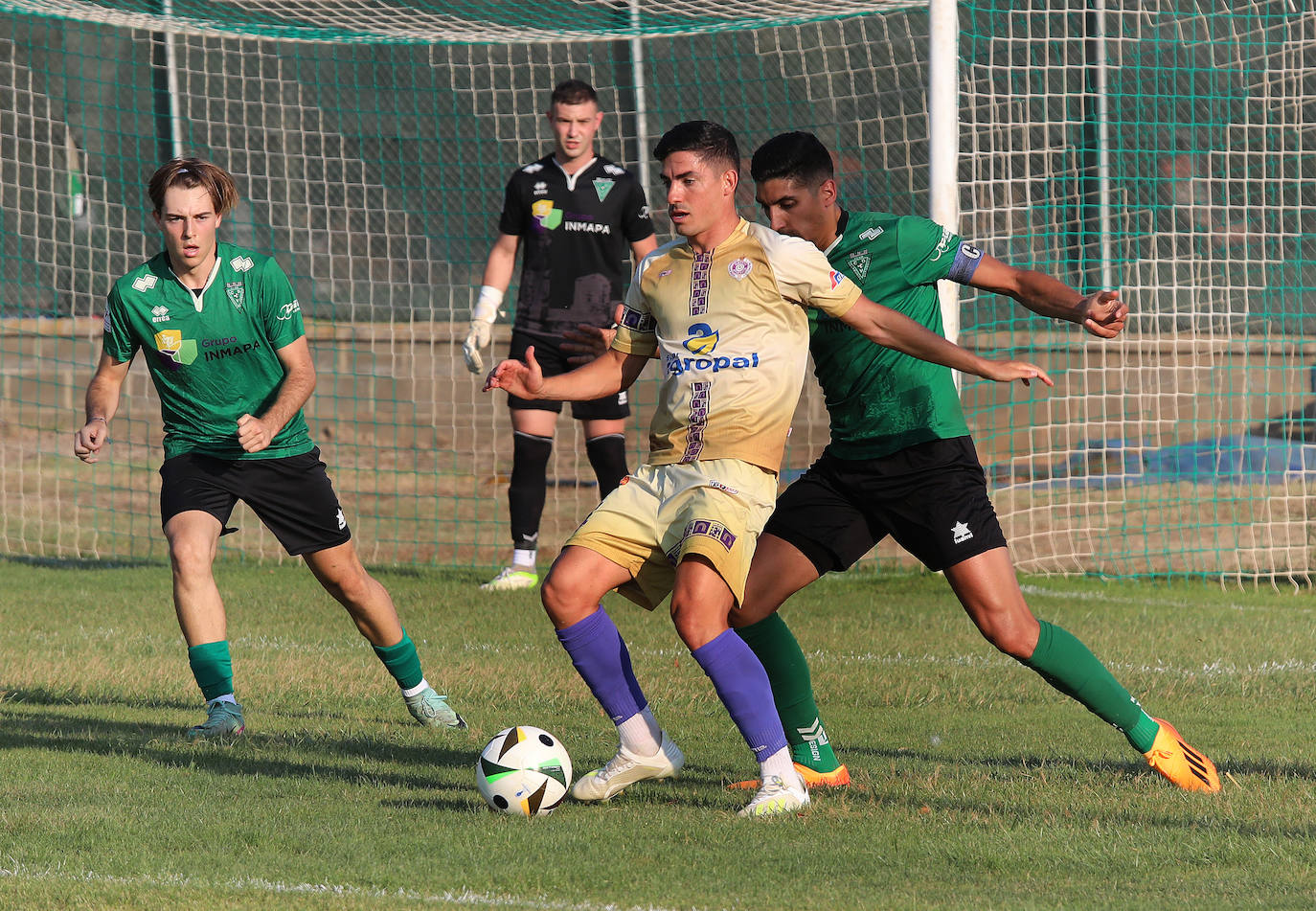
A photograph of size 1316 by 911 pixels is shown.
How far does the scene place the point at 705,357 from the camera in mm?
4473

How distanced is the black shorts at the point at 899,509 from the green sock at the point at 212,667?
6.69 ft

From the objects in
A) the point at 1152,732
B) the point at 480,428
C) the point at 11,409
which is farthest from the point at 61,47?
the point at 1152,732

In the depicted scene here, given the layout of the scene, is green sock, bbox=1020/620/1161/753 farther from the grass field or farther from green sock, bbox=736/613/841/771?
green sock, bbox=736/613/841/771

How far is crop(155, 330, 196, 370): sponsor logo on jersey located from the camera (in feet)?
18.2

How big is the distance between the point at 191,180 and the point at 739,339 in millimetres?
2189

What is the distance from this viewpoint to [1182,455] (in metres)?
10.6

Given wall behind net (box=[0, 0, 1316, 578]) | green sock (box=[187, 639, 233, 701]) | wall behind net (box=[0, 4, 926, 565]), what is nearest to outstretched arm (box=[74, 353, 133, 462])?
green sock (box=[187, 639, 233, 701])

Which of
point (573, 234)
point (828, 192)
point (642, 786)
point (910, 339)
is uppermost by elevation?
point (573, 234)

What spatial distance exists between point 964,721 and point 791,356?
199 centimetres

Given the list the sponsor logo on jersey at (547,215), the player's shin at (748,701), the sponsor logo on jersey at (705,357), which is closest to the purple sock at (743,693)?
the player's shin at (748,701)

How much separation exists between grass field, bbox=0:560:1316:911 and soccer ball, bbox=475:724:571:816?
0.08 m

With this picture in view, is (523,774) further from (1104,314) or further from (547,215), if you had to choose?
(547,215)

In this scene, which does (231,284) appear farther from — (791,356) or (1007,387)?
(1007,387)

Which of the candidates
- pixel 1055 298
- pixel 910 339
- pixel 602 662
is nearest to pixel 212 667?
pixel 602 662
